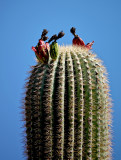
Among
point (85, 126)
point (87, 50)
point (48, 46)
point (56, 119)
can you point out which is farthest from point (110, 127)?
point (48, 46)

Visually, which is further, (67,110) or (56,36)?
(56,36)

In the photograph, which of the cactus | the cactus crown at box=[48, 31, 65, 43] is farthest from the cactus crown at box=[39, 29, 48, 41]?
the cactus

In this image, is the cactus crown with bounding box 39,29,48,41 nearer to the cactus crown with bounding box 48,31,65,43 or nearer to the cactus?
the cactus crown with bounding box 48,31,65,43

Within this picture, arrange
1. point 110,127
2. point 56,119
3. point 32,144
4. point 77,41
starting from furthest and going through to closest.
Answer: point 77,41, point 110,127, point 32,144, point 56,119

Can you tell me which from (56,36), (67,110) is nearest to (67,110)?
(67,110)

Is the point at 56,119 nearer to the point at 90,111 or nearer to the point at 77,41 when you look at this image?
the point at 90,111

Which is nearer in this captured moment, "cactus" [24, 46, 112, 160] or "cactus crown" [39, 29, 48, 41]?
"cactus" [24, 46, 112, 160]

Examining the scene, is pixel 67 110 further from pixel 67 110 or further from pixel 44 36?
pixel 44 36

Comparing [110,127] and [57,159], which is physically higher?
[110,127]

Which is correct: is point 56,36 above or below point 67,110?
above
